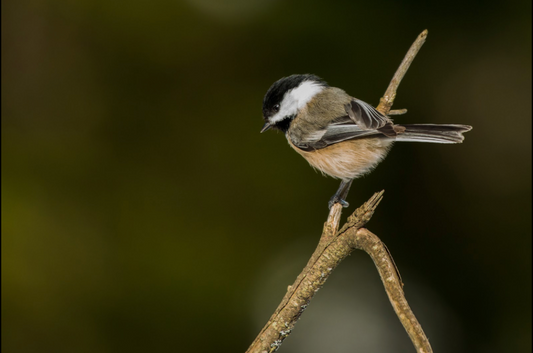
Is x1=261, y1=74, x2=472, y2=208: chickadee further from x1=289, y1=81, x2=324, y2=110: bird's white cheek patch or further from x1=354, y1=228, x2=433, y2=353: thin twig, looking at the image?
x1=354, y1=228, x2=433, y2=353: thin twig

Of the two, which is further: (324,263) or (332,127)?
(332,127)

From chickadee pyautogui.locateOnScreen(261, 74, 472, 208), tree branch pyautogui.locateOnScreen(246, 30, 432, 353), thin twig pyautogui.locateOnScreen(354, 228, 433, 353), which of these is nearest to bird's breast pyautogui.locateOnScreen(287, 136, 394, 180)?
chickadee pyautogui.locateOnScreen(261, 74, 472, 208)

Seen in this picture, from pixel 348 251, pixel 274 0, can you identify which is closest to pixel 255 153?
pixel 274 0

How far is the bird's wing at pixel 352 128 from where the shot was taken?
1261 mm

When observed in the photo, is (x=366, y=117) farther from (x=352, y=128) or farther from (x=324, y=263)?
(x=324, y=263)

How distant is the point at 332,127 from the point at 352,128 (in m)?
0.08

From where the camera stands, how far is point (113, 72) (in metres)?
2.12

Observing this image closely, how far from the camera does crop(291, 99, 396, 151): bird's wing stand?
126cm

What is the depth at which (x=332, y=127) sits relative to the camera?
137 cm

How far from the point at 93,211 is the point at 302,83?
46.7 inches

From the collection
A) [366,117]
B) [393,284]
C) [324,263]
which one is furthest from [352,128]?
[393,284]

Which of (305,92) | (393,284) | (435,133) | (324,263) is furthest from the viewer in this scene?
(305,92)

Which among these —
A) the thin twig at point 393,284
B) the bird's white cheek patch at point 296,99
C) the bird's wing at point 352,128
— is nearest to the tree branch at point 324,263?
the thin twig at point 393,284

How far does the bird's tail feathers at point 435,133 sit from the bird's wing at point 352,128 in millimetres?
43
